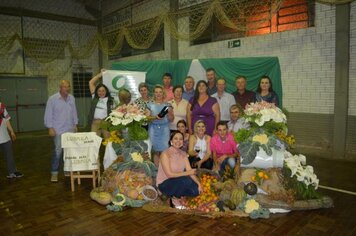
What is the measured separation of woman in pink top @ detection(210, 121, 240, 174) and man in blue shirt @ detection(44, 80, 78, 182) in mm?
2496

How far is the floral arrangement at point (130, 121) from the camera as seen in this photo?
414 cm

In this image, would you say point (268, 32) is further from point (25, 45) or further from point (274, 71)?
point (25, 45)

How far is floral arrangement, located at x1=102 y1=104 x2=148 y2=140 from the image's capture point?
414 centimetres

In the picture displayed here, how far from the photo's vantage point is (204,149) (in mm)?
4297

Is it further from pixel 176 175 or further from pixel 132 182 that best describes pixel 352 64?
pixel 132 182

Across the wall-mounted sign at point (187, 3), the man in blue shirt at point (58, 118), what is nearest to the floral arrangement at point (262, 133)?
the man in blue shirt at point (58, 118)

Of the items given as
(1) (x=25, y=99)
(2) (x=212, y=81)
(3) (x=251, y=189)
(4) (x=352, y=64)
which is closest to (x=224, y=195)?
(3) (x=251, y=189)

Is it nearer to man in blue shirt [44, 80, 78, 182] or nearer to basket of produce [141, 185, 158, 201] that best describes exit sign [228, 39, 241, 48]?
man in blue shirt [44, 80, 78, 182]

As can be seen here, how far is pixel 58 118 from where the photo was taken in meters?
4.90

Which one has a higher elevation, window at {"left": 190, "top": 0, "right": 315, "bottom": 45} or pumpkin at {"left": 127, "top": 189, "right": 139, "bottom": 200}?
window at {"left": 190, "top": 0, "right": 315, "bottom": 45}

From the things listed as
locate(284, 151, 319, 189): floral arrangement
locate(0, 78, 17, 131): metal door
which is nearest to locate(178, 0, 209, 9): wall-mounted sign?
locate(284, 151, 319, 189): floral arrangement

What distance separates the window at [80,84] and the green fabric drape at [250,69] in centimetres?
747

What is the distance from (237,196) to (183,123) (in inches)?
54.4

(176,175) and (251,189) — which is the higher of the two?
(176,175)
